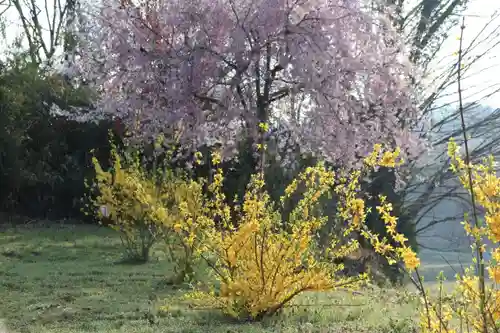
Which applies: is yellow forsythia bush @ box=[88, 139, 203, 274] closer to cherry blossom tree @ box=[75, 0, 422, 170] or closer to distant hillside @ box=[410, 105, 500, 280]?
cherry blossom tree @ box=[75, 0, 422, 170]

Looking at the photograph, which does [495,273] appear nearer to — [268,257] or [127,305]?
[268,257]

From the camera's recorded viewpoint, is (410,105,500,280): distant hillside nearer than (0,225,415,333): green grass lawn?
No

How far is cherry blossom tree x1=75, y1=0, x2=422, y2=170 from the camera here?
6.24 m

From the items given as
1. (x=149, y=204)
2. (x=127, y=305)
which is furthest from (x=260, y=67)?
(x=127, y=305)

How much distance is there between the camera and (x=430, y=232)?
1384 centimetres

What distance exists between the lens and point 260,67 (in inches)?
260

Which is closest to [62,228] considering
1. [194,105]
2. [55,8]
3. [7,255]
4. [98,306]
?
[7,255]

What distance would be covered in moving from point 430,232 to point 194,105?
28.6 feet

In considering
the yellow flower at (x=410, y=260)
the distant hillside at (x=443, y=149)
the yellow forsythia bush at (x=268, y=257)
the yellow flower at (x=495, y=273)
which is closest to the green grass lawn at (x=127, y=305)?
Answer: the yellow forsythia bush at (x=268, y=257)

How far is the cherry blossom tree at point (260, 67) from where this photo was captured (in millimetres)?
6242

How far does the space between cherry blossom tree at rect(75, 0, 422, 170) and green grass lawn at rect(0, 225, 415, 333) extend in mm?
1883

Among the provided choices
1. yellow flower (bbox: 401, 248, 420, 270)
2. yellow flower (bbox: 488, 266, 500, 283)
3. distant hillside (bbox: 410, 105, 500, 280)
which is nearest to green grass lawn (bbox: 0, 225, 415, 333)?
yellow flower (bbox: 488, 266, 500, 283)

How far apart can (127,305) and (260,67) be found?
2.86 metres

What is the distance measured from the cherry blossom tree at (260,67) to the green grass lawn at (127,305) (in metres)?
1.88
